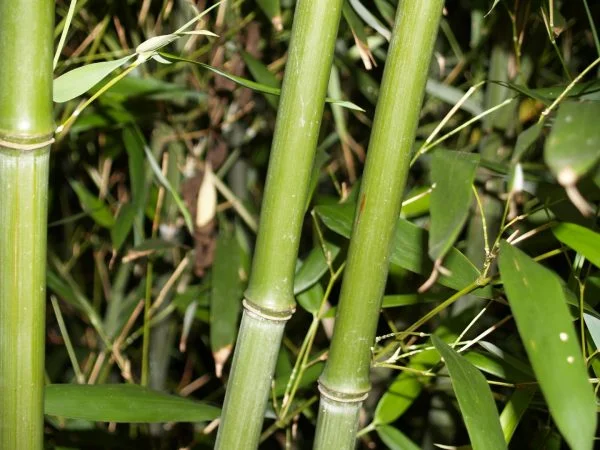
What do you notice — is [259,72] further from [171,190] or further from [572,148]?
[572,148]

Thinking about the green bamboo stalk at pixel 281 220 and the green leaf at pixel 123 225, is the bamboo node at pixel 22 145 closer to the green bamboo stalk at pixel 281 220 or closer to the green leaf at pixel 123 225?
the green bamboo stalk at pixel 281 220

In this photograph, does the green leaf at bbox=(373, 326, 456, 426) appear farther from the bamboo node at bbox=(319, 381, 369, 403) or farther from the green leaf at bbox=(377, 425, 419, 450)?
the bamboo node at bbox=(319, 381, 369, 403)

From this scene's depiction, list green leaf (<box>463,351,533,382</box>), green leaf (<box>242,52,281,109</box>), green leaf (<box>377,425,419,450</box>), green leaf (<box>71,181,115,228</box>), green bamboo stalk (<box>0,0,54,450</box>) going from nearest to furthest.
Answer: green bamboo stalk (<box>0,0,54,450</box>), green leaf (<box>463,351,533,382</box>), green leaf (<box>377,425,419,450</box>), green leaf (<box>242,52,281,109</box>), green leaf (<box>71,181,115,228</box>)

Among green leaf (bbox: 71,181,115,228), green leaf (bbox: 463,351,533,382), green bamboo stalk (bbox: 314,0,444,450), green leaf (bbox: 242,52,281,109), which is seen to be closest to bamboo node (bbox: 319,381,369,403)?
green bamboo stalk (bbox: 314,0,444,450)

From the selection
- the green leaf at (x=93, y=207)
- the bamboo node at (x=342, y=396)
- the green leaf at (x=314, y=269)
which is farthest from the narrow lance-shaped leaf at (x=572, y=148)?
the green leaf at (x=93, y=207)

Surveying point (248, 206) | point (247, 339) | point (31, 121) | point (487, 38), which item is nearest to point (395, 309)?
point (248, 206)

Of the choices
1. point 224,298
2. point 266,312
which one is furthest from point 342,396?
point 224,298

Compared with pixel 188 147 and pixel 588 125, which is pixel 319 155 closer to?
pixel 188 147
